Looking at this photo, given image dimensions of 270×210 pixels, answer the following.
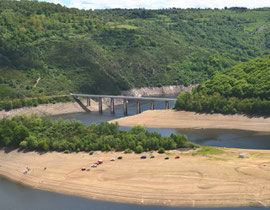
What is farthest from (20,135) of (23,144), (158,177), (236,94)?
(236,94)

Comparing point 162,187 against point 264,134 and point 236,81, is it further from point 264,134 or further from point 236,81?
point 236,81

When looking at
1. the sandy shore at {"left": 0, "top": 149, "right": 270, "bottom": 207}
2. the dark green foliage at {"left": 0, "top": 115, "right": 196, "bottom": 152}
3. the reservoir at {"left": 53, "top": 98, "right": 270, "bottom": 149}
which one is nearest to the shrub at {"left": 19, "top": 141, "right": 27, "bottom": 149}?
the dark green foliage at {"left": 0, "top": 115, "right": 196, "bottom": 152}

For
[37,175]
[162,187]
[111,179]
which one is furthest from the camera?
[37,175]

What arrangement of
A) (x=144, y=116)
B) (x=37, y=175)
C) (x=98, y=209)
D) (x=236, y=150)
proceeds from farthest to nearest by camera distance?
(x=144, y=116)
(x=236, y=150)
(x=37, y=175)
(x=98, y=209)

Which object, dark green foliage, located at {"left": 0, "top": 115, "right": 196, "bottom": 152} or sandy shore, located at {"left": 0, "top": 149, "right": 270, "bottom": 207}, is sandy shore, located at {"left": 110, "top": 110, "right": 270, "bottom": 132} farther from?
sandy shore, located at {"left": 0, "top": 149, "right": 270, "bottom": 207}

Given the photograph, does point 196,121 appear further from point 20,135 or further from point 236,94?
point 20,135

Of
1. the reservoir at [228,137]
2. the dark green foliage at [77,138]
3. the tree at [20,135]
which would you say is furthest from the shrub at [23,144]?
the reservoir at [228,137]

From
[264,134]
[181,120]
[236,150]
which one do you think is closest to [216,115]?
[181,120]

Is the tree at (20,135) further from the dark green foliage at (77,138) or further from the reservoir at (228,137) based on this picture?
the reservoir at (228,137)
